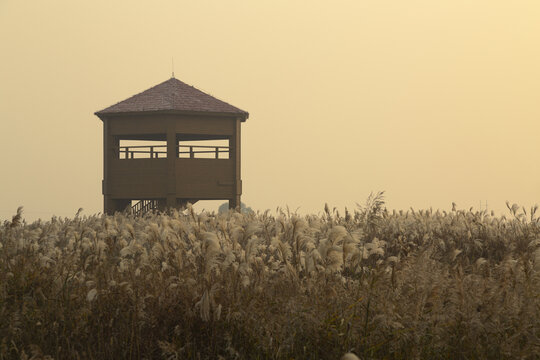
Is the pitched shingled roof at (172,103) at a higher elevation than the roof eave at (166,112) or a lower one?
higher

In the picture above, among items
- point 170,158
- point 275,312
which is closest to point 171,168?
point 170,158

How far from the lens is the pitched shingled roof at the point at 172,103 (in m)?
25.1

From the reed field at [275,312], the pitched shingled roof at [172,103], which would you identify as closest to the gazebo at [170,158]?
the pitched shingled roof at [172,103]

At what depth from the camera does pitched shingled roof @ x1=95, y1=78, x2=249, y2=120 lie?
2505cm

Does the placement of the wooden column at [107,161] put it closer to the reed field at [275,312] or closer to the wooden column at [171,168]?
the wooden column at [171,168]

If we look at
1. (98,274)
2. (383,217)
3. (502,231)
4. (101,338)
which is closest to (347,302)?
(101,338)

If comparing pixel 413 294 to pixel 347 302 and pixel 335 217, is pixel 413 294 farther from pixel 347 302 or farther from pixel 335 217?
pixel 335 217

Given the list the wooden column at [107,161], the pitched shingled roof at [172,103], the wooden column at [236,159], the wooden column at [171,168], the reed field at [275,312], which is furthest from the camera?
the wooden column at [236,159]

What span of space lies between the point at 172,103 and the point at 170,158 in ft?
7.07

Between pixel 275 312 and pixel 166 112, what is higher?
pixel 166 112

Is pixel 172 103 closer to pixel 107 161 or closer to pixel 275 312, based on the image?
pixel 107 161

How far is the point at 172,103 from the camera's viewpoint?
2520 cm

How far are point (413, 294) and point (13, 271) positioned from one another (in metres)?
4.26

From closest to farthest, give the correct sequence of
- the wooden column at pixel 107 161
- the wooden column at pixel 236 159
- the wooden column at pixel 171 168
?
the wooden column at pixel 171 168
the wooden column at pixel 107 161
the wooden column at pixel 236 159
